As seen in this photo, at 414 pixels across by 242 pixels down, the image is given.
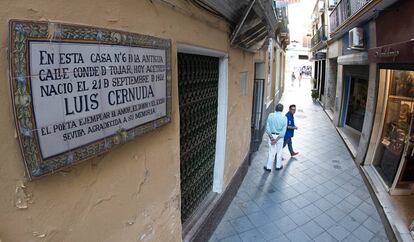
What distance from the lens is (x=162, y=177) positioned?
8.33ft

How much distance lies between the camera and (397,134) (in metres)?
5.76

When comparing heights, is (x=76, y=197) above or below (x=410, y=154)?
above

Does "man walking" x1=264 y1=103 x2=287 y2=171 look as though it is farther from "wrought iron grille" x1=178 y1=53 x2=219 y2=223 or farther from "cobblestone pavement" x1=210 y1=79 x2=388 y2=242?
"wrought iron grille" x1=178 y1=53 x2=219 y2=223

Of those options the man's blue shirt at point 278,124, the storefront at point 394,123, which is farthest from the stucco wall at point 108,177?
the man's blue shirt at point 278,124

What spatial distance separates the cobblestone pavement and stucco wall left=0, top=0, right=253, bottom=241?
2.11 meters

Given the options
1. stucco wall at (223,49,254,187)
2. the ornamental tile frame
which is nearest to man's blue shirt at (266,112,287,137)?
stucco wall at (223,49,254,187)

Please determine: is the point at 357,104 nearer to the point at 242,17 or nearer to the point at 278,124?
the point at 278,124

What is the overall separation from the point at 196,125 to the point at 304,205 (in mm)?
3131

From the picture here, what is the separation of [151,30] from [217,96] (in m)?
2.27

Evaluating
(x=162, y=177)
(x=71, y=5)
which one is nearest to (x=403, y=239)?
(x=162, y=177)

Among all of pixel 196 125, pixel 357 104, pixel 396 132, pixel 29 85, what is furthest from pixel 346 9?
pixel 29 85

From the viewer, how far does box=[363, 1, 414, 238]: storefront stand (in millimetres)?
4508

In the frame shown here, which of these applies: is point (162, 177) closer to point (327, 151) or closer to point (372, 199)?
point (372, 199)

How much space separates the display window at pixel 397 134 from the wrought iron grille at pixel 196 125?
3.74m
